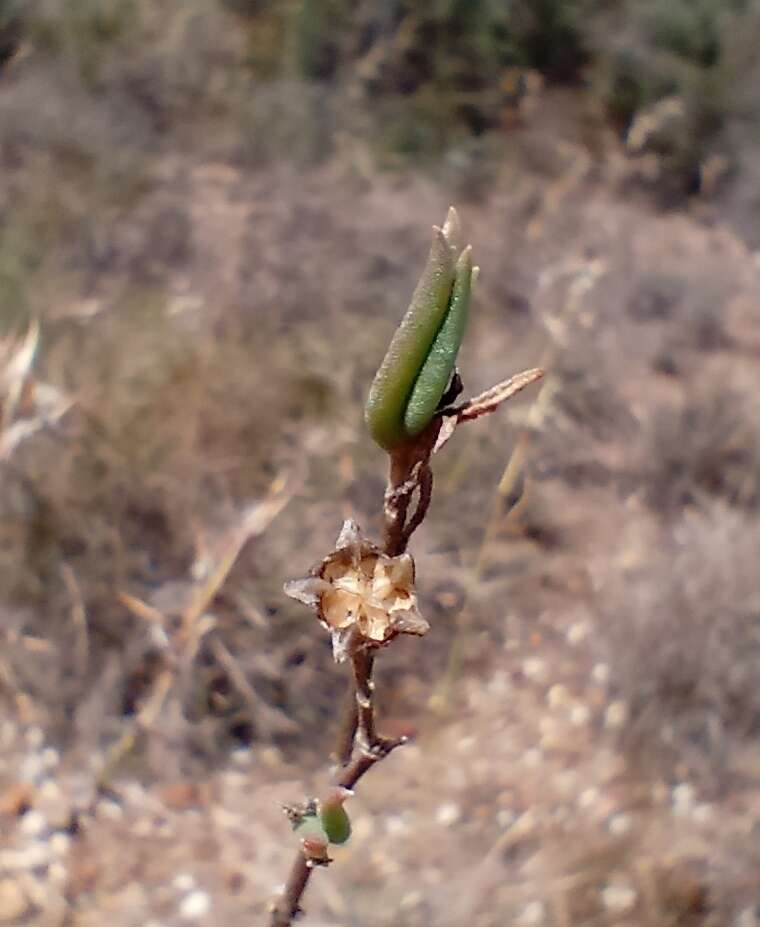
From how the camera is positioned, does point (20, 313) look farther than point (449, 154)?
No

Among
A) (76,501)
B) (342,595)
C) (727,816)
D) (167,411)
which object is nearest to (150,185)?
(167,411)

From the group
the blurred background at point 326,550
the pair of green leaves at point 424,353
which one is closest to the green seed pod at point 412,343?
the pair of green leaves at point 424,353

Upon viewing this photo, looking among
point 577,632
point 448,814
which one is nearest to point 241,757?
point 448,814

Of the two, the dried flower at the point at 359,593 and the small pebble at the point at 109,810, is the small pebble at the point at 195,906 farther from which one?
the dried flower at the point at 359,593

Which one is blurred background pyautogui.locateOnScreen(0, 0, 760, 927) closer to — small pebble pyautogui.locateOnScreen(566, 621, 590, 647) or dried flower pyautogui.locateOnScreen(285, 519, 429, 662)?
small pebble pyautogui.locateOnScreen(566, 621, 590, 647)

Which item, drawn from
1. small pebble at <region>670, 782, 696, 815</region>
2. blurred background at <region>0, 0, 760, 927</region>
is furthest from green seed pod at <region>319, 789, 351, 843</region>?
small pebble at <region>670, 782, 696, 815</region>

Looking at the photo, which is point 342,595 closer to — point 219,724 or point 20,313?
point 219,724

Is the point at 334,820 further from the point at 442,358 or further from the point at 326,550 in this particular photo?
the point at 326,550
